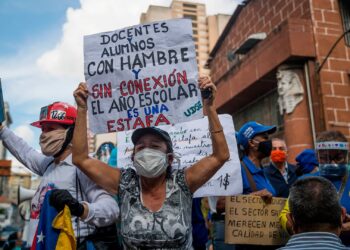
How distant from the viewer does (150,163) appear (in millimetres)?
2658

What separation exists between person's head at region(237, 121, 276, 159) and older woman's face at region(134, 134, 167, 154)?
1.39 meters

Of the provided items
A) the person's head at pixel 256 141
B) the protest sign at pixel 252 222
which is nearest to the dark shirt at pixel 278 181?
the person's head at pixel 256 141

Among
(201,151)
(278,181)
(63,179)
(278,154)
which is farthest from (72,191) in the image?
(278,154)

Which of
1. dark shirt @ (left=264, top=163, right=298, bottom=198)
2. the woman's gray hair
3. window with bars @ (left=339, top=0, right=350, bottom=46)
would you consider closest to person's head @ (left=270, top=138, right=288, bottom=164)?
dark shirt @ (left=264, top=163, right=298, bottom=198)

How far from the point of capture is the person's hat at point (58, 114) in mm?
3027

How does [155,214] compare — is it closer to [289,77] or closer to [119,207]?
[119,207]

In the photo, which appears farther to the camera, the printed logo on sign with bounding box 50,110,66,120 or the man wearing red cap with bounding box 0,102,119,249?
the printed logo on sign with bounding box 50,110,66,120

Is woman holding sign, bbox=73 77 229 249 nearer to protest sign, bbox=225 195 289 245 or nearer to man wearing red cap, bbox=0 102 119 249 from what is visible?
man wearing red cap, bbox=0 102 119 249

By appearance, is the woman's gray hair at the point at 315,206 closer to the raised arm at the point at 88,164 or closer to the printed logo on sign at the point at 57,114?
the raised arm at the point at 88,164

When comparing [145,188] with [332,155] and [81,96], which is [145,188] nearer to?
[81,96]

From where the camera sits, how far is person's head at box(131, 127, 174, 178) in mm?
Result: 2662

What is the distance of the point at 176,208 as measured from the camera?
101 inches

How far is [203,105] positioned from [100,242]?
1.18m

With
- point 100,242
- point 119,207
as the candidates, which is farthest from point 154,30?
point 100,242
